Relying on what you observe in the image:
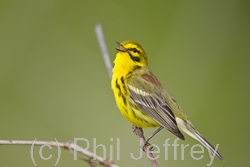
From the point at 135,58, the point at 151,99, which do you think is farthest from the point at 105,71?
the point at 151,99

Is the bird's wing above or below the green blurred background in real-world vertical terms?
below

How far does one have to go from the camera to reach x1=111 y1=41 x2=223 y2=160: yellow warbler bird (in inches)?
170

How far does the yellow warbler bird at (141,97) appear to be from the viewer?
4309mm

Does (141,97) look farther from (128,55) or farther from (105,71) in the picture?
(105,71)

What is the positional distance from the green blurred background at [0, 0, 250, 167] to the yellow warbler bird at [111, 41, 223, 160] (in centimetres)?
94

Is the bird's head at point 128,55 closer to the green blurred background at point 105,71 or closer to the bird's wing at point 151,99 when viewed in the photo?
the bird's wing at point 151,99

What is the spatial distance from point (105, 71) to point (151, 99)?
2.36m

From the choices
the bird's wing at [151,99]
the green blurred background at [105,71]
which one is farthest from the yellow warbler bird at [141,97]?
the green blurred background at [105,71]

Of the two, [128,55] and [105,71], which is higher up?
[105,71]

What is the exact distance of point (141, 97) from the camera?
439 cm

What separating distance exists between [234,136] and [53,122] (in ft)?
7.48

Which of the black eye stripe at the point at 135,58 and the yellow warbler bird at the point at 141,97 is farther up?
the black eye stripe at the point at 135,58

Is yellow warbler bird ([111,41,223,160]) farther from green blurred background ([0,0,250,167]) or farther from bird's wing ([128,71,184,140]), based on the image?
green blurred background ([0,0,250,167])

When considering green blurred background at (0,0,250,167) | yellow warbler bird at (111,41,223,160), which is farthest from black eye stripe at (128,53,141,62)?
green blurred background at (0,0,250,167)
